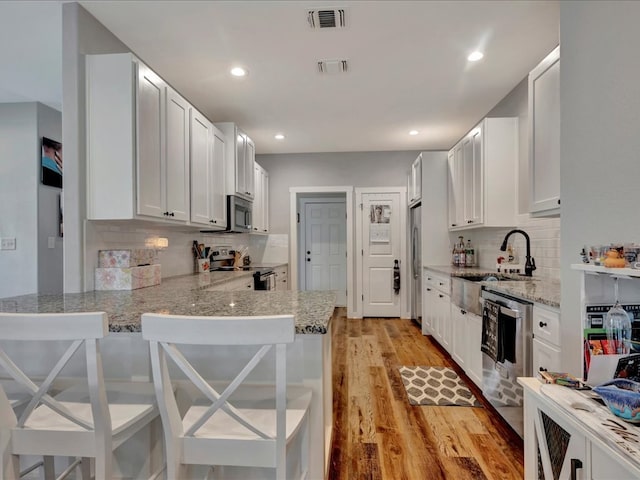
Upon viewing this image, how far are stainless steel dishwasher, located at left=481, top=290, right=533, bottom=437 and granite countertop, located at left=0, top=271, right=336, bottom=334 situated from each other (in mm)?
1079

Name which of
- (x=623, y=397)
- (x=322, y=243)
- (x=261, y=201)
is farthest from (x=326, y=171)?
(x=623, y=397)

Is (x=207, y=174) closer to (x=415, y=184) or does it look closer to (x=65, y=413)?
(x=65, y=413)

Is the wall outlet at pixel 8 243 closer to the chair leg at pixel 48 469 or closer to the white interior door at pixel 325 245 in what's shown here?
the chair leg at pixel 48 469

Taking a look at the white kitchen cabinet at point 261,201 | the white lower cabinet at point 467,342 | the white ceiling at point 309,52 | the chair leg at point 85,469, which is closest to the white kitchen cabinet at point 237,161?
the white ceiling at point 309,52

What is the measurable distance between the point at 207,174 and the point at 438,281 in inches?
104

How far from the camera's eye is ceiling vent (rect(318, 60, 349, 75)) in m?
2.62

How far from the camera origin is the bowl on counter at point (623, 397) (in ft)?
2.74

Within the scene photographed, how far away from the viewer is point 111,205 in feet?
6.69

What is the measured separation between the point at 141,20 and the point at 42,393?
7.16 feet

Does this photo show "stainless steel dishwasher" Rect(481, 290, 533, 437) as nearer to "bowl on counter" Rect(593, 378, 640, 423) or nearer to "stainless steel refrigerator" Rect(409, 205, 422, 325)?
"bowl on counter" Rect(593, 378, 640, 423)

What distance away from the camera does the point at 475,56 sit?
101 inches

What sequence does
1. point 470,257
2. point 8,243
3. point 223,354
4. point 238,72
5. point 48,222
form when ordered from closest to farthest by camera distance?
point 223,354 < point 238,72 < point 8,243 < point 48,222 < point 470,257

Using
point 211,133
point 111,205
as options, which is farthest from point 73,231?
point 211,133

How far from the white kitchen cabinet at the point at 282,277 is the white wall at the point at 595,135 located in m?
3.60
